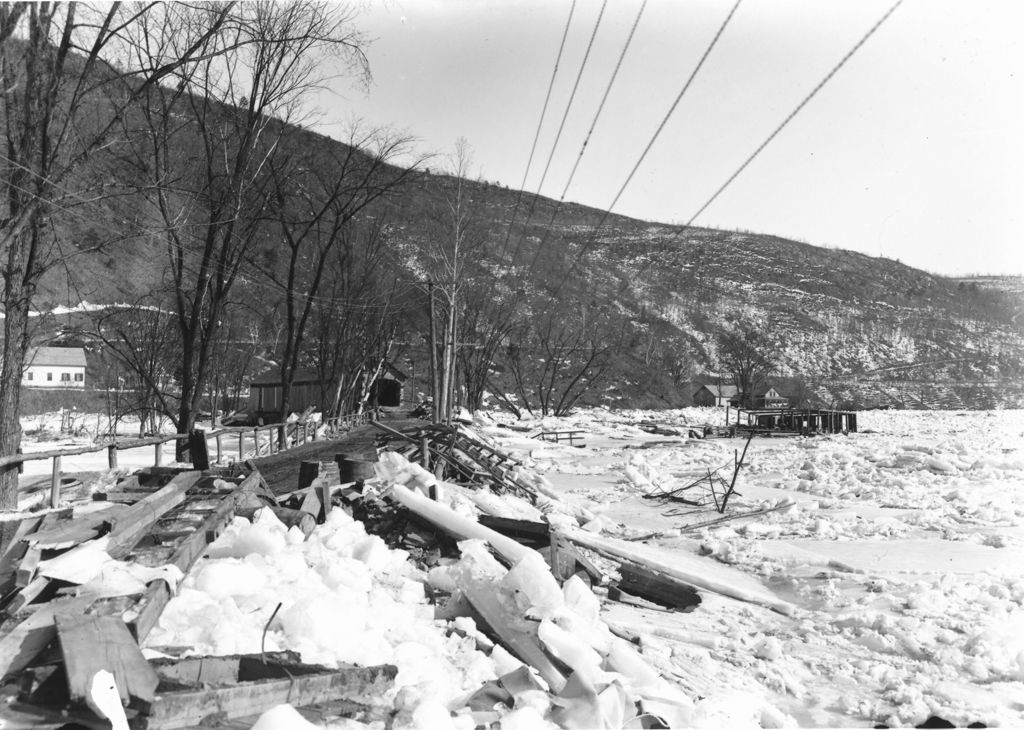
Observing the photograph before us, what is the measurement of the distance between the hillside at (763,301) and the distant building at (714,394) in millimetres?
1564

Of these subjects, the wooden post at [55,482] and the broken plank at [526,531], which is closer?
the broken plank at [526,531]

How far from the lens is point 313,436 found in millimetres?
27797

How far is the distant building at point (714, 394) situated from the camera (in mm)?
78188

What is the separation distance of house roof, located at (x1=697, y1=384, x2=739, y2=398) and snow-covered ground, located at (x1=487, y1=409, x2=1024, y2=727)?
58.4 meters

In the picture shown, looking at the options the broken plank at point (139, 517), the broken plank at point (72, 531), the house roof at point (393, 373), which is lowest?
the house roof at point (393, 373)

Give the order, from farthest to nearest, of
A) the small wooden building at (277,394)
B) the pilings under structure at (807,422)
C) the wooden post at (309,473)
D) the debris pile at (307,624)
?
the small wooden building at (277,394) → the pilings under structure at (807,422) → the wooden post at (309,473) → the debris pile at (307,624)

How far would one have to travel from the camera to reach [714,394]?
79438 millimetres

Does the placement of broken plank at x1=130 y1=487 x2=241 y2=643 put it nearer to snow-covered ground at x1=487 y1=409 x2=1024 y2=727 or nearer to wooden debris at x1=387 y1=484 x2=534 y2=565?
wooden debris at x1=387 y1=484 x2=534 y2=565

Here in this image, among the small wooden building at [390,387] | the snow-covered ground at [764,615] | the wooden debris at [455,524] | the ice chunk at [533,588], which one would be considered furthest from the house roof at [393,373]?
the ice chunk at [533,588]

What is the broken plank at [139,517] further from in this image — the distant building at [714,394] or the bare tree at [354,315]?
the distant building at [714,394]

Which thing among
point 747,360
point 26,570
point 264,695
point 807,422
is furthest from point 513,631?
point 747,360

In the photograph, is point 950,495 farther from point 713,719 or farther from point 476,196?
point 476,196

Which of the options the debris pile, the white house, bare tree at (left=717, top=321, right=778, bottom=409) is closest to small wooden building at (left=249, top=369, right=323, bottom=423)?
bare tree at (left=717, top=321, right=778, bottom=409)

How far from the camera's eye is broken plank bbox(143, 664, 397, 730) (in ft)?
10.5
